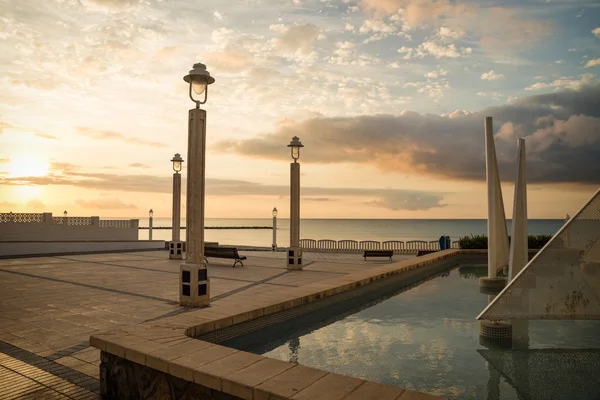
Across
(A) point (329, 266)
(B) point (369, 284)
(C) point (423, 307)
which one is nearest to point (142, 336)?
(C) point (423, 307)

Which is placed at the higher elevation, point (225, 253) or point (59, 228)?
point (59, 228)

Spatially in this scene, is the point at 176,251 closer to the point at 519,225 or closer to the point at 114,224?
the point at 114,224

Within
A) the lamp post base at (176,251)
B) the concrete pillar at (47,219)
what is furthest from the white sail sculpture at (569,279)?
the concrete pillar at (47,219)

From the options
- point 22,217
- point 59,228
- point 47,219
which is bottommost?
point 59,228

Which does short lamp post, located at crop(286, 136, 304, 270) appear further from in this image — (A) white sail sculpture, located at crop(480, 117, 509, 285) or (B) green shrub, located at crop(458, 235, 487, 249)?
(B) green shrub, located at crop(458, 235, 487, 249)

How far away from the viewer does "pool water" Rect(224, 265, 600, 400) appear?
14.5ft

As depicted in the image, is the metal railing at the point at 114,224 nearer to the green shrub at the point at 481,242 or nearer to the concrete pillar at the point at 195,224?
the green shrub at the point at 481,242

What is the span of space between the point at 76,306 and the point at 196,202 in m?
3.17

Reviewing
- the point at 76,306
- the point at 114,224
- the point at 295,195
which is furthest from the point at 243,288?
the point at 114,224

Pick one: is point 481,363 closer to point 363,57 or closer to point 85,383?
point 85,383

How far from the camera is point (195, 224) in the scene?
8031 mm

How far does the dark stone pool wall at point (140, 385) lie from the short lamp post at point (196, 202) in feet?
12.4

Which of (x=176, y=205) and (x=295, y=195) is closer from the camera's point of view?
(x=295, y=195)

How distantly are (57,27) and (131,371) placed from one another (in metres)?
11.0
